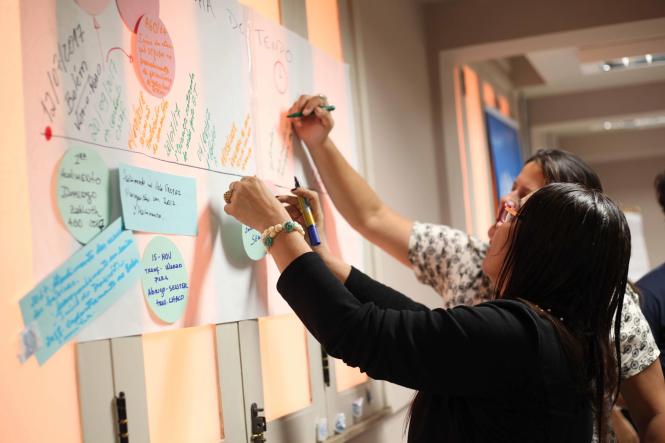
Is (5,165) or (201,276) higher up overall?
(5,165)

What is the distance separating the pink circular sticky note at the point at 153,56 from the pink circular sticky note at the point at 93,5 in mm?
85

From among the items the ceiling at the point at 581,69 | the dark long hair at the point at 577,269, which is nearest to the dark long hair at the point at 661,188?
the ceiling at the point at 581,69

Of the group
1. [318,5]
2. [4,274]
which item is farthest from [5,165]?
[318,5]

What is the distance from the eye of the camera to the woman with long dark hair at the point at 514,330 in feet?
3.87

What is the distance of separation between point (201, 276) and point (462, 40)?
1986mm

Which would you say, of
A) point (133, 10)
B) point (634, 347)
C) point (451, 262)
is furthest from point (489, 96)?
point (133, 10)

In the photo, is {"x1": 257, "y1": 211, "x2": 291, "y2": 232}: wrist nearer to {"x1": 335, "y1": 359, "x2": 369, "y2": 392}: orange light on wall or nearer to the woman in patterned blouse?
the woman in patterned blouse

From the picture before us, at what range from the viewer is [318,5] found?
206cm

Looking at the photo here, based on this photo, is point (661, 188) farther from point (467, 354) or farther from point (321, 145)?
point (467, 354)

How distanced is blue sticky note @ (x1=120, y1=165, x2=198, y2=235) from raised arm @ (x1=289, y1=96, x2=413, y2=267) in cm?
48

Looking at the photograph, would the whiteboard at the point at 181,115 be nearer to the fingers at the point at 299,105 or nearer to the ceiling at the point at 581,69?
the fingers at the point at 299,105

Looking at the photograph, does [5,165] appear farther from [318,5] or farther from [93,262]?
[318,5]

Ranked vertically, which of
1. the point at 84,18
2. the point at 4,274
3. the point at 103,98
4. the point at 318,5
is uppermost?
the point at 318,5

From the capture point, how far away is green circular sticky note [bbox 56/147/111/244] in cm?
109
